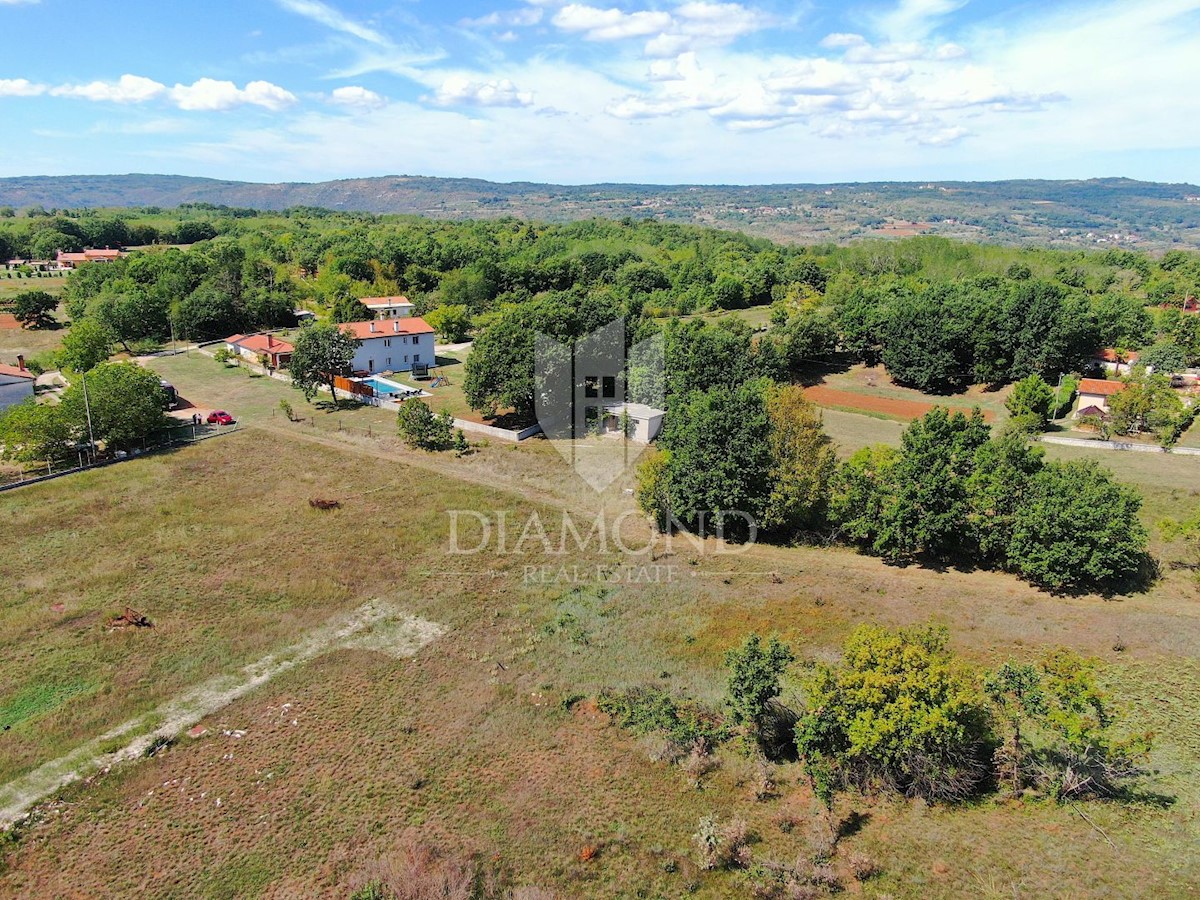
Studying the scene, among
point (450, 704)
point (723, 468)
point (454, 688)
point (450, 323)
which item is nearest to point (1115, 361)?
point (723, 468)

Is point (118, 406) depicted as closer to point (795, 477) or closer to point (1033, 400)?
point (795, 477)

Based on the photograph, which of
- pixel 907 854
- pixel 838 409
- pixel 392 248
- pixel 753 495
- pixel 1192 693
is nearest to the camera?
pixel 907 854

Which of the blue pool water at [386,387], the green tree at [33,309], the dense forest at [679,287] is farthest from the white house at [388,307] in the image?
the green tree at [33,309]

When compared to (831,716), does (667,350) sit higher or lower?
higher

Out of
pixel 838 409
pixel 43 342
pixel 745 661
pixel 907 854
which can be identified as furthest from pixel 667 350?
pixel 43 342

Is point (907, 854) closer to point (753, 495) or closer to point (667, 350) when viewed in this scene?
point (753, 495)

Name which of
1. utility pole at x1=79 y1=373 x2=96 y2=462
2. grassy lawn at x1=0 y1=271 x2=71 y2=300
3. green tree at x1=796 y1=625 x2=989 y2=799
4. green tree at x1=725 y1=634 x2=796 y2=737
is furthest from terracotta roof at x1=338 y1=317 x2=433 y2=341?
grassy lawn at x1=0 y1=271 x2=71 y2=300

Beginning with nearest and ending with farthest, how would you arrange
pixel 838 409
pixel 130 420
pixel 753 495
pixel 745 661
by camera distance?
pixel 745 661
pixel 753 495
pixel 130 420
pixel 838 409
